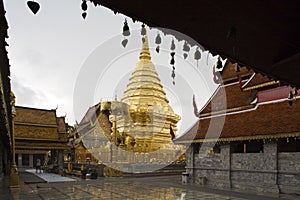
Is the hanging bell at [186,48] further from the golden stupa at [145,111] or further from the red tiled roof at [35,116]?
the red tiled roof at [35,116]

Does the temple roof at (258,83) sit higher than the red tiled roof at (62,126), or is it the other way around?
the temple roof at (258,83)

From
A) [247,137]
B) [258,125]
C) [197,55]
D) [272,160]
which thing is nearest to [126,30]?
[197,55]

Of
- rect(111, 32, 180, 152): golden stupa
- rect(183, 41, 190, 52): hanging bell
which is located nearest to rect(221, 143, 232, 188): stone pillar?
rect(183, 41, 190, 52): hanging bell

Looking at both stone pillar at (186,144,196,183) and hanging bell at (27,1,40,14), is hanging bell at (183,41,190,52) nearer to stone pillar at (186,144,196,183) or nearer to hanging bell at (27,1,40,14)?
hanging bell at (27,1,40,14)

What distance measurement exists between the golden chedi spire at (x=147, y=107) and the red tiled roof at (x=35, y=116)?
22.4ft

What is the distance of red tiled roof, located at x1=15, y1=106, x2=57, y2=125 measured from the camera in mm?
25828

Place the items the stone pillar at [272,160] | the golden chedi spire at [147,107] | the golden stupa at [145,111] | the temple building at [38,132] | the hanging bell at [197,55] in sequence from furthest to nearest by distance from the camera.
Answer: the golden chedi spire at [147,107], the golden stupa at [145,111], the temple building at [38,132], the stone pillar at [272,160], the hanging bell at [197,55]

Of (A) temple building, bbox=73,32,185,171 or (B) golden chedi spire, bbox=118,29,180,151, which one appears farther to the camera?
(B) golden chedi spire, bbox=118,29,180,151

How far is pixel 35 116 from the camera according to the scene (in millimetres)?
26984

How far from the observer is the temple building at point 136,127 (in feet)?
86.8

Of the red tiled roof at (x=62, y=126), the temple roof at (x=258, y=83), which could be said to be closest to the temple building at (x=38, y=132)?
the red tiled roof at (x=62, y=126)

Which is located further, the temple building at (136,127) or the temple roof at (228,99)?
the temple building at (136,127)

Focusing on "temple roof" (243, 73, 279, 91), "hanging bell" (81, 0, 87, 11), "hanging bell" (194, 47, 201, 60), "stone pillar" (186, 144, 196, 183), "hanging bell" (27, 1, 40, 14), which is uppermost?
"temple roof" (243, 73, 279, 91)

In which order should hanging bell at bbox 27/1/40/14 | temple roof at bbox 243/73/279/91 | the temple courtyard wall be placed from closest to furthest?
1. hanging bell at bbox 27/1/40/14
2. the temple courtyard wall
3. temple roof at bbox 243/73/279/91
